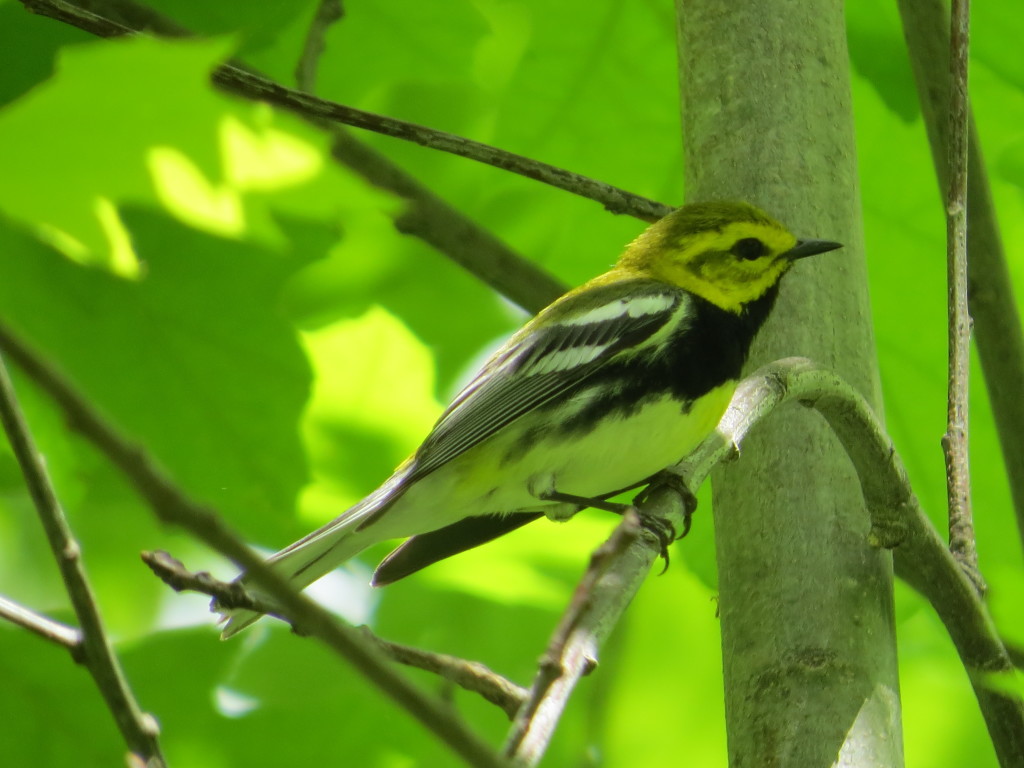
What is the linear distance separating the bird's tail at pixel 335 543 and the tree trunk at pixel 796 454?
0.98m

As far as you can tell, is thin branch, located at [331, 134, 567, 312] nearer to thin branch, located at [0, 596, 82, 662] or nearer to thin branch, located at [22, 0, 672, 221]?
thin branch, located at [22, 0, 672, 221]

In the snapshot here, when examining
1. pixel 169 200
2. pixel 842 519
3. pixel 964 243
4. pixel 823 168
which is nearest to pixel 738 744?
pixel 842 519

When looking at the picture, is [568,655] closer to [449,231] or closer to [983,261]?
[449,231]

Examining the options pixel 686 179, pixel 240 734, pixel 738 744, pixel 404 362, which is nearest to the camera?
pixel 738 744

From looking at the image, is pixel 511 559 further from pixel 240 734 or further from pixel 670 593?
pixel 240 734

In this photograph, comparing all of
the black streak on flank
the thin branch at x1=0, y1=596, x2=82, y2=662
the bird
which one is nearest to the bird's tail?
the bird

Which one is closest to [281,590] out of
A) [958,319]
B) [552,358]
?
[958,319]

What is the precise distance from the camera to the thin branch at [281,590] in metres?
0.94

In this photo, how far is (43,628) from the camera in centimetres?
171

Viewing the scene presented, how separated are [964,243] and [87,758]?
91.7 inches

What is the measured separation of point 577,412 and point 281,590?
2342mm

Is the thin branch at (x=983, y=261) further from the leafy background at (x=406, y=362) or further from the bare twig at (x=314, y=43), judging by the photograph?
the bare twig at (x=314, y=43)

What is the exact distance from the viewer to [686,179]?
3217 millimetres

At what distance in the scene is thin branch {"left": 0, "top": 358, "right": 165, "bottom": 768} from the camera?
149 cm
